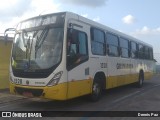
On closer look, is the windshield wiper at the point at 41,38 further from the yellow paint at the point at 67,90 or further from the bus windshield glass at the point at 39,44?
the yellow paint at the point at 67,90

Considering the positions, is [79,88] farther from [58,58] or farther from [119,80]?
[119,80]

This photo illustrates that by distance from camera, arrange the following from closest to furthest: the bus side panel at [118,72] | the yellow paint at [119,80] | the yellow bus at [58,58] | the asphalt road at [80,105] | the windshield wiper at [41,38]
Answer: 1. the yellow bus at [58,58]
2. the windshield wiper at [41,38]
3. the asphalt road at [80,105]
4. the yellow paint at [119,80]
5. the bus side panel at [118,72]

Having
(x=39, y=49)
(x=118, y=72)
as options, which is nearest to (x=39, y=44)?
(x=39, y=49)

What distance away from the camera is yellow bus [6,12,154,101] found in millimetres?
10008

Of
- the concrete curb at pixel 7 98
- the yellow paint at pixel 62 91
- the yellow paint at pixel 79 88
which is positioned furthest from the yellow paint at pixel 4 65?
the yellow paint at pixel 79 88

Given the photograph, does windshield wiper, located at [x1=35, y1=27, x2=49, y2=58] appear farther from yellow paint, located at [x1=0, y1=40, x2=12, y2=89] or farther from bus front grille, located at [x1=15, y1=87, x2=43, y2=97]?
yellow paint, located at [x1=0, y1=40, x2=12, y2=89]

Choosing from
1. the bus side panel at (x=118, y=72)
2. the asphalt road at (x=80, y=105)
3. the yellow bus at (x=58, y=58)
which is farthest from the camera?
the bus side panel at (x=118, y=72)

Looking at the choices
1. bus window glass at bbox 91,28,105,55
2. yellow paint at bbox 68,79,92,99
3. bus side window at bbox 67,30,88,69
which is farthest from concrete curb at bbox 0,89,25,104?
bus window glass at bbox 91,28,105,55

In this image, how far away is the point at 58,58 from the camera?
32.9ft

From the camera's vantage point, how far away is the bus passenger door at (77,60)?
10.3 metres

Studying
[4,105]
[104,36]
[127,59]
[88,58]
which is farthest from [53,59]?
[127,59]

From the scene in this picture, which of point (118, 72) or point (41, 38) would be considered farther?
point (118, 72)

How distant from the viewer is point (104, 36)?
44.5 feet

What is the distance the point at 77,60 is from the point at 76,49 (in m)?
0.39
